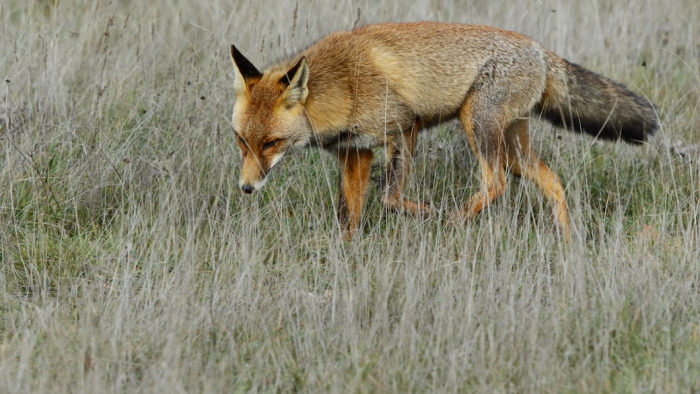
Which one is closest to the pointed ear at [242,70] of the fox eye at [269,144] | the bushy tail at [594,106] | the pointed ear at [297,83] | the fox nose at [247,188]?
the pointed ear at [297,83]

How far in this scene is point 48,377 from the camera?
3805 millimetres

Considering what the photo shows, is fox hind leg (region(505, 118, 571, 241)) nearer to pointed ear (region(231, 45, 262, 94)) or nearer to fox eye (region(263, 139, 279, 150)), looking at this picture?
fox eye (region(263, 139, 279, 150))

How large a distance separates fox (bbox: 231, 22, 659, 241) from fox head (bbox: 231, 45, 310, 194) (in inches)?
0.4

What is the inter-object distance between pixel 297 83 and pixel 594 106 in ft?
7.35

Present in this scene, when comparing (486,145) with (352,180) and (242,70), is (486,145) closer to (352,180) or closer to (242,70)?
(352,180)

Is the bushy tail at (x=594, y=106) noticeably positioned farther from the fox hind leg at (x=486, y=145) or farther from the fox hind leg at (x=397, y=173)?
the fox hind leg at (x=397, y=173)

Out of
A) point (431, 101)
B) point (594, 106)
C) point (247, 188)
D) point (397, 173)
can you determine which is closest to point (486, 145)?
point (431, 101)

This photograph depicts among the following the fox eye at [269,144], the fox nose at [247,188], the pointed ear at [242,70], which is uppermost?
the pointed ear at [242,70]

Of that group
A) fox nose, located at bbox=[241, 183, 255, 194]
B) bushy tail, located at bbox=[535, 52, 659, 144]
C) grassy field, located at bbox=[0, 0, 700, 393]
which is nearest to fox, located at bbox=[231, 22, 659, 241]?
bushy tail, located at bbox=[535, 52, 659, 144]

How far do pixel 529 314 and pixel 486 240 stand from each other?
3.57 feet

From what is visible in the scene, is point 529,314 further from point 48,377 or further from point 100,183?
point 100,183

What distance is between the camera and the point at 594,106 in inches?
245

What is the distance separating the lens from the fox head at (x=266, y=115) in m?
5.50

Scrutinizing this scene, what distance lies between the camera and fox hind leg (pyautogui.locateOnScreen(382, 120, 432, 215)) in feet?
19.5
